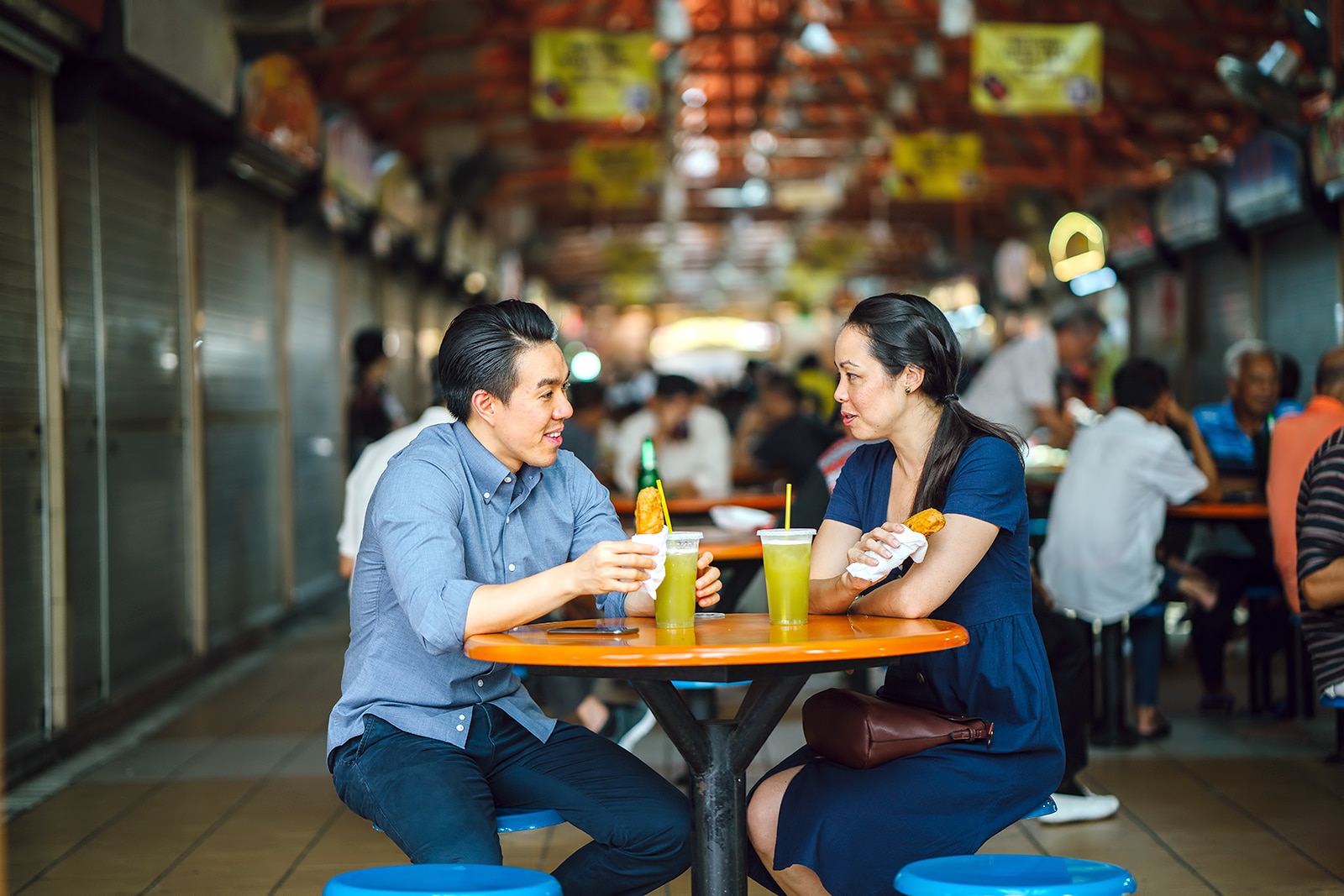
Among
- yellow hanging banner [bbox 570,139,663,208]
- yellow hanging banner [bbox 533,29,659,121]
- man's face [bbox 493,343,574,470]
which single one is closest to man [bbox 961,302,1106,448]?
yellow hanging banner [bbox 533,29,659,121]

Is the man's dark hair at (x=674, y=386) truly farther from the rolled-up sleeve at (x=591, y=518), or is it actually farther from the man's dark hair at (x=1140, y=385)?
the rolled-up sleeve at (x=591, y=518)

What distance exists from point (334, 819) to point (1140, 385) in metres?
3.16

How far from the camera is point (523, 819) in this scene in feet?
8.48

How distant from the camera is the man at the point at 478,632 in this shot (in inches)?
93.5

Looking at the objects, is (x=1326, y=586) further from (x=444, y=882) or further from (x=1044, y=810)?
(x=444, y=882)

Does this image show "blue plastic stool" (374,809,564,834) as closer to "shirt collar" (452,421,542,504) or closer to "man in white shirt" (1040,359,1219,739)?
"shirt collar" (452,421,542,504)

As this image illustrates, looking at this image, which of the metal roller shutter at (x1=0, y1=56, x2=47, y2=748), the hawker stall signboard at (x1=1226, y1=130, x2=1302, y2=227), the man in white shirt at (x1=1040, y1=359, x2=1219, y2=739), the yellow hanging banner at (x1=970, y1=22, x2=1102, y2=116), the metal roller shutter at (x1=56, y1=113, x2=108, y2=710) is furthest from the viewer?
the hawker stall signboard at (x1=1226, y1=130, x2=1302, y2=227)

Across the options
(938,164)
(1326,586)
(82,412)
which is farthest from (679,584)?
(938,164)

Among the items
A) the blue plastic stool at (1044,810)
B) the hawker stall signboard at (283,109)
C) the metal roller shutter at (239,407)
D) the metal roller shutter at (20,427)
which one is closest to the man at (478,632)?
the blue plastic stool at (1044,810)

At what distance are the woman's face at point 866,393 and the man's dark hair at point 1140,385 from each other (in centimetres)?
264

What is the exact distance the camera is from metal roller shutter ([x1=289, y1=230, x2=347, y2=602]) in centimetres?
897

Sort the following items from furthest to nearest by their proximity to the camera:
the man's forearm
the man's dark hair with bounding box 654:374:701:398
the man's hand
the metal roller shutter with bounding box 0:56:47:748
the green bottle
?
the man's dark hair with bounding box 654:374:701:398 → the green bottle → the metal roller shutter with bounding box 0:56:47:748 → the man's forearm → the man's hand

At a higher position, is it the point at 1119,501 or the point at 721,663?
the point at 1119,501

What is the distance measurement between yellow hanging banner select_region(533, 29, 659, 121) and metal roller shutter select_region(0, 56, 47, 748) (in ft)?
15.9
